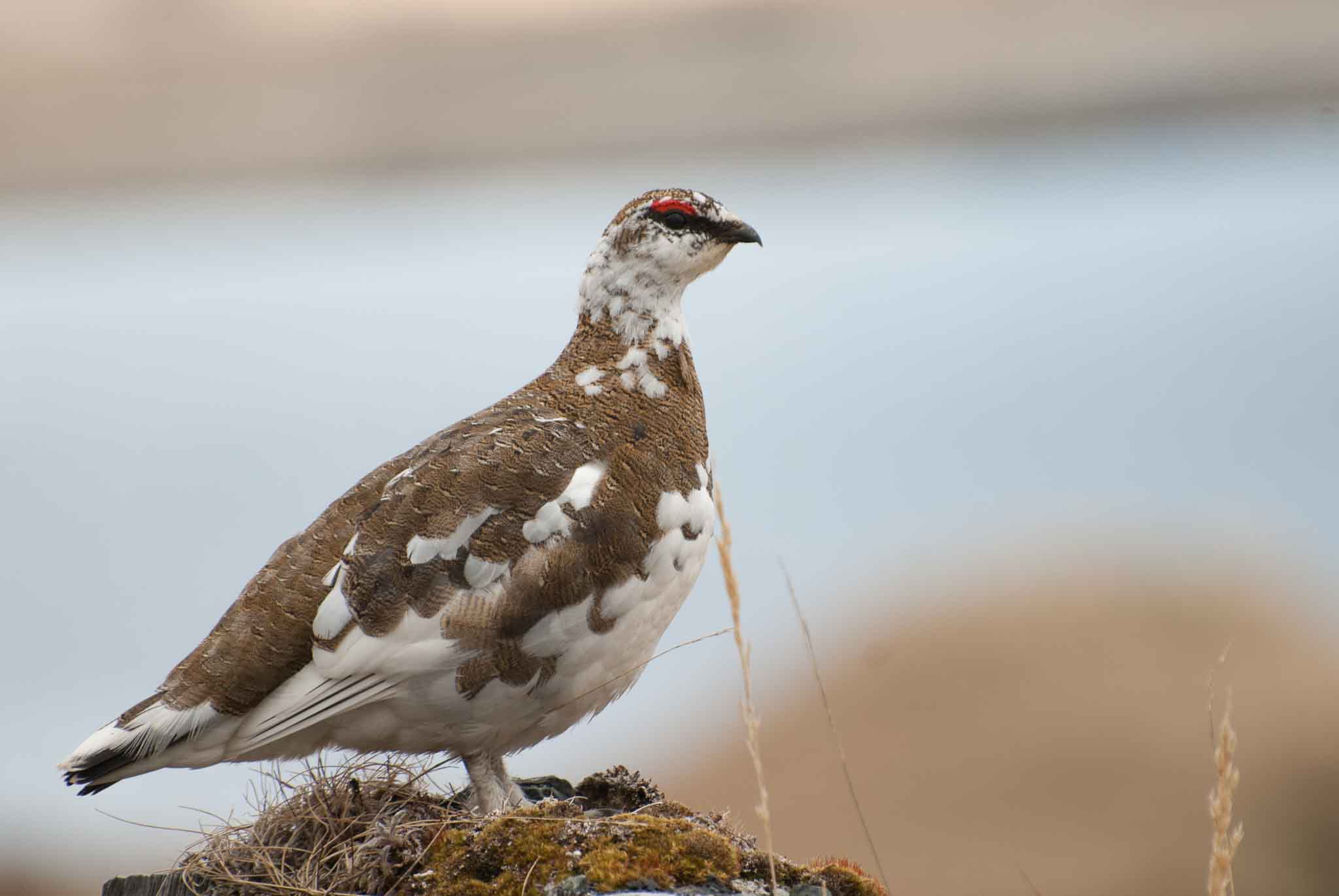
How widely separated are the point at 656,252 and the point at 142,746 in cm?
179

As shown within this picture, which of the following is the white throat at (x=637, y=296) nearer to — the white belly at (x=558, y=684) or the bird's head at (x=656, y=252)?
the bird's head at (x=656, y=252)

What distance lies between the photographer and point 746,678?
1.88 metres

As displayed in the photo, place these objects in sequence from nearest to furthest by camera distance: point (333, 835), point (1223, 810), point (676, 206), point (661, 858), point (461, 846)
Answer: point (1223, 810) < point (661, 858) < point (461, 846) < point (333, 835) < point (676, 206)

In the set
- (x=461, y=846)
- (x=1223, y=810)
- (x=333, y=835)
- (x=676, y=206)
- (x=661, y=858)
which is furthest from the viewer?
(x=676, y=206)

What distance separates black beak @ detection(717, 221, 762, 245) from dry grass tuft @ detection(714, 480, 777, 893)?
4.92 ft

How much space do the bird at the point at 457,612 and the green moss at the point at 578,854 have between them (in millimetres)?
481

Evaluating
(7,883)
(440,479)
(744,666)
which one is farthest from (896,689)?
(744,666)

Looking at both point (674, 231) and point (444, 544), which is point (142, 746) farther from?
point (674, 231)

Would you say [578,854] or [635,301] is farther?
[635,301]

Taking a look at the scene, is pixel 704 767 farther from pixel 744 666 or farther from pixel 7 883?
pixel 744 666

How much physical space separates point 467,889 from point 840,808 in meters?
4.67

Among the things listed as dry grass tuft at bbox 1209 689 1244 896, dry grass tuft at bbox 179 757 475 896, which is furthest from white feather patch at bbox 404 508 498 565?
dry grass tuft at bbox 1209 689 1244 896

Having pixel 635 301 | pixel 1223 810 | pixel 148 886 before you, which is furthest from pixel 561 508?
pixel 1223 810

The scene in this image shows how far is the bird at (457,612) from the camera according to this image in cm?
289
